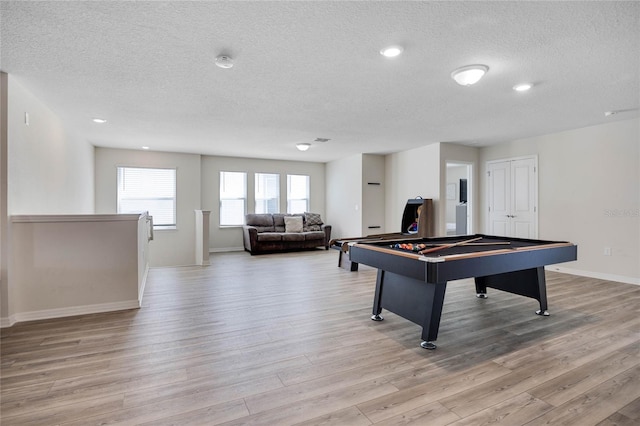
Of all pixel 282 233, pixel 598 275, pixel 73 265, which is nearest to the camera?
pixel 73 265

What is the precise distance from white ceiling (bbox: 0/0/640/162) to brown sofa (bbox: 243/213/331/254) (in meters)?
3.25

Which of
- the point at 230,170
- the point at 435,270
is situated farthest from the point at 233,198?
the point at 435,270

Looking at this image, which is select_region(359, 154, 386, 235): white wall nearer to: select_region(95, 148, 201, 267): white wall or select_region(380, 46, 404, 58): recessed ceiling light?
select_region(95, 148, 201, 267): white wall

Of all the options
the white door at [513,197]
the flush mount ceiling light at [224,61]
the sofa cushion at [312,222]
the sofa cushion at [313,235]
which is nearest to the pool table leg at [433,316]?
the flush mount ceiling light at [224,61]

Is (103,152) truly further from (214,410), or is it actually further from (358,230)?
(214,410)

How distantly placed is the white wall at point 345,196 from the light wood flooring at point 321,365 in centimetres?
425

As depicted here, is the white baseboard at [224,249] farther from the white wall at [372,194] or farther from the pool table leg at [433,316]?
the pool table leg at [433,316]

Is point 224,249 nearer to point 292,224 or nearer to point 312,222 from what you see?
point 292,224

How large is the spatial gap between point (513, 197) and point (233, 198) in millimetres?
6510

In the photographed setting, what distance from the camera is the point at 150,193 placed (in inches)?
291

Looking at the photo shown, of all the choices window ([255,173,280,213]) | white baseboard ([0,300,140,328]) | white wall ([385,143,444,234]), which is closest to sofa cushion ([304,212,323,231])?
window ([255,173,280,213])

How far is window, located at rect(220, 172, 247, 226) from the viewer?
8.38m

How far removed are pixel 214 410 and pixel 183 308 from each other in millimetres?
2024

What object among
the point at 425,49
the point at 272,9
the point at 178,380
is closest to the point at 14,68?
the point at 272,9
